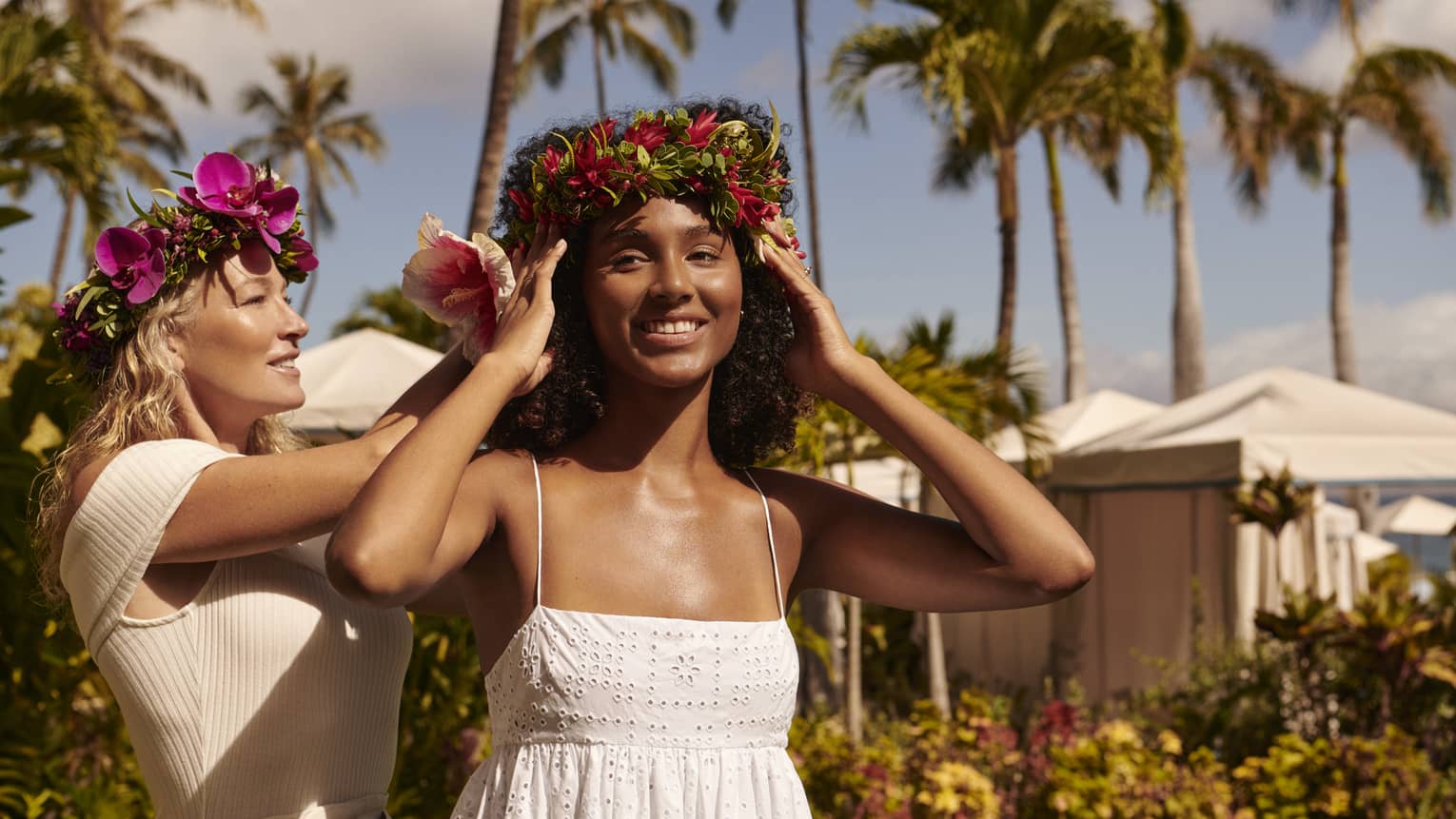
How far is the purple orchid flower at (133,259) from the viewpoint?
2.25 m

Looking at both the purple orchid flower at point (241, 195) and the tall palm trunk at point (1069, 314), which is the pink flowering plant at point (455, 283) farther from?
the tall palm trunk at point (1069, 314)

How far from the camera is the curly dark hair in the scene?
79.4 inches

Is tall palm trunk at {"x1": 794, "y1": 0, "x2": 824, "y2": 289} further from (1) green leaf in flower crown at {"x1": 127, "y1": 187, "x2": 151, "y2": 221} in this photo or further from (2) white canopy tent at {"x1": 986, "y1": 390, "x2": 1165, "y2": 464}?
(1) green leaf in flower crown at {"x1": 127, "y1": 187, "x2": 151, "y2": 221}

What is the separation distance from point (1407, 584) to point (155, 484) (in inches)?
336

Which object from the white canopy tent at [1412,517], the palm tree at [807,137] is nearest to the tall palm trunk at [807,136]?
the palm tree at [807,137]

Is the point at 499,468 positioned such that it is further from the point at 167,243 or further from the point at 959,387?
the point at 959,387

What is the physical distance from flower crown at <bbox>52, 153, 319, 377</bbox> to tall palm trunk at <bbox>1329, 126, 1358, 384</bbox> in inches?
1108

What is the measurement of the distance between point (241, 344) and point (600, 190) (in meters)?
0.73

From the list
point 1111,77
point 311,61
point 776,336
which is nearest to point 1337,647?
point 776,336

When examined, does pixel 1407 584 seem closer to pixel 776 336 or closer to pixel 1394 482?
pixel 1394 482

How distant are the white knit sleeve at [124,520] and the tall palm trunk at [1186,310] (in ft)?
81.4

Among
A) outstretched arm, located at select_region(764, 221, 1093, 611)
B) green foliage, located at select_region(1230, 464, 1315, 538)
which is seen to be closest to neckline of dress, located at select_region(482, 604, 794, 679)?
outstretched arm, located at select_region(764, 221, 1093, 611)

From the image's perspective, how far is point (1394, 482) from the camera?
9.84 m

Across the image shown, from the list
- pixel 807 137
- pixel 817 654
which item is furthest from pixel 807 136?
pixel 817 654
